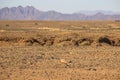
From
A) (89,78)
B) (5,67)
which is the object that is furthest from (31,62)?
(89,78)

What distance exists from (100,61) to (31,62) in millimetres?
3607

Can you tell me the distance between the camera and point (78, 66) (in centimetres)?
1543

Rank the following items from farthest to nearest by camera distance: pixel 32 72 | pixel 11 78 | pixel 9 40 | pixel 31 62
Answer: pixel 9 40, pixel 31 62, pixel 32 72, pixel 11 78

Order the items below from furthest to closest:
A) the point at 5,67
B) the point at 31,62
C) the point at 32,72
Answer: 1. the point at 31,62
2. the point at 5,67
3. the point at 32,72

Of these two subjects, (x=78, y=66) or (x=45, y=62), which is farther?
(x=45, y=62)

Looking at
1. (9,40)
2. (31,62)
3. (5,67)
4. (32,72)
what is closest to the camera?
(32,72)

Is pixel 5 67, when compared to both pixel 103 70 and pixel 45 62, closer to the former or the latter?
pixel 45 62

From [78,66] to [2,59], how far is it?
4.24 metres

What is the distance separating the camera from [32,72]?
13695 mm

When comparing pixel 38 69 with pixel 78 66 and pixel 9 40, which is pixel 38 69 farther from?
pixel 9 40

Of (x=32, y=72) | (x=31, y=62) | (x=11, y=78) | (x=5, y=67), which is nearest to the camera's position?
(x=11, y=78)

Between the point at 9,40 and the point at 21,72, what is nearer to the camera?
the point at 21,72

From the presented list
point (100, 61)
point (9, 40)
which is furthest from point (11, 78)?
point (9, 40)

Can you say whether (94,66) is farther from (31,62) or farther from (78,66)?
(31,62)
